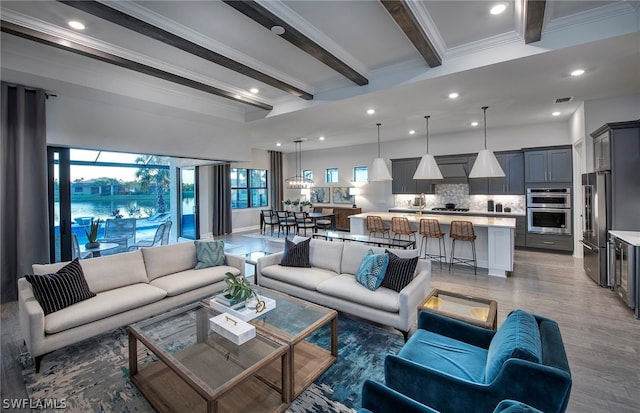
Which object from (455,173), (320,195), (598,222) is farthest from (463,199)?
(320,195)

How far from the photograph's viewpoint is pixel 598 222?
4285 mm

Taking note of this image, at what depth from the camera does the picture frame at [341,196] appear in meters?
10.7

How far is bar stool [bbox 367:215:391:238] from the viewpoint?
6289mm

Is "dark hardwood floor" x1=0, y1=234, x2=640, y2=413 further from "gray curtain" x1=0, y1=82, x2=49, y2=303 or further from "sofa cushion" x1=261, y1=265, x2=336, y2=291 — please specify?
"sofa cushion" x1=261, y1=265, x2=336, y2=291

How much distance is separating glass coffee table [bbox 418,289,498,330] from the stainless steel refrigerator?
2.97 meters

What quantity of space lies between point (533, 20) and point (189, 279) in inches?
186

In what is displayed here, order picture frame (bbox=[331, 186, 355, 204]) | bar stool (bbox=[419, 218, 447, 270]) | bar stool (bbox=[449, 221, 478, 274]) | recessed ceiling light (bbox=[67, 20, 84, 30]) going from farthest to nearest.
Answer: picture frame (bbox=[331, 186, 355, 204])
bar stool (bbox=[419, 218, 447, 270])
bar stool (bbox=[449, 221, 478, 274])
recessed ceiling light (bbox=[67, 20, 84, 30])

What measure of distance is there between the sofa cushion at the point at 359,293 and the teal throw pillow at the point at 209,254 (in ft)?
5.52

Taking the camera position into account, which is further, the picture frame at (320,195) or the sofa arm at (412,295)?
the picture frame at (320,195)

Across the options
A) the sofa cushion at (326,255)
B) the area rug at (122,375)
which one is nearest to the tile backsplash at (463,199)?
the sofa cushion at (326,255)

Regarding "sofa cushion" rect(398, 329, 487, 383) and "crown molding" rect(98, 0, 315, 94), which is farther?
"crown molding" rect(98, 0, 315, 94)

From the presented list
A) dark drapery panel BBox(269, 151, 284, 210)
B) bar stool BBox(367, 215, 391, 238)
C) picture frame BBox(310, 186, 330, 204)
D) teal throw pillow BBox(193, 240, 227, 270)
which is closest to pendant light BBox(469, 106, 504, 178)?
bar stool BBox(367, 215, 391, 238)

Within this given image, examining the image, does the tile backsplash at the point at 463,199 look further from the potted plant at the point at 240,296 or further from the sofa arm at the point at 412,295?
the potted plant at the point at 240,296

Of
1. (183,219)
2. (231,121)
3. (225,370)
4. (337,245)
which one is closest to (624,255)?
(337,245)
